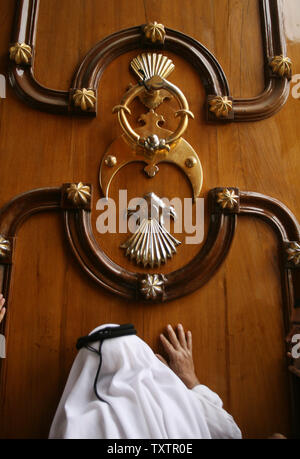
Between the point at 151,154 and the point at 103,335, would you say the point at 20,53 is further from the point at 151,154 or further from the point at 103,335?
the point at 103,335

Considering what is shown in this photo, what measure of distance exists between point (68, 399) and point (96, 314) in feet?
0.98

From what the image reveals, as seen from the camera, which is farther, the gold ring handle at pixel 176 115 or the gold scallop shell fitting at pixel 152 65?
the gold scallop shell fitting at pixel 152 65

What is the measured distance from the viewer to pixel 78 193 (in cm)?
115

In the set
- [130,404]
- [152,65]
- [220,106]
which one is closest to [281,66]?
[220,106]

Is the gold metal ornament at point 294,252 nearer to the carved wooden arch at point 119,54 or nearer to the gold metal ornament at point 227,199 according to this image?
the gold metal ornament at point 227,199

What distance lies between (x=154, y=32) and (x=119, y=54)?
0.45 feet

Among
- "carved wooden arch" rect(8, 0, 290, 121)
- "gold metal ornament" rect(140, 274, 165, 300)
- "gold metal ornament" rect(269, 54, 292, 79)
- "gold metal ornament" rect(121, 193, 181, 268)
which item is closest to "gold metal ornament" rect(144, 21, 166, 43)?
"carved wooden arch" rect(8, 0, 290, 121)

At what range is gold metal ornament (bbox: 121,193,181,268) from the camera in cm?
116

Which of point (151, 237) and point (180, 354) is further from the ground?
point (151, 237)

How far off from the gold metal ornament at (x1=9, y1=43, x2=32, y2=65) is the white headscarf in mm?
930

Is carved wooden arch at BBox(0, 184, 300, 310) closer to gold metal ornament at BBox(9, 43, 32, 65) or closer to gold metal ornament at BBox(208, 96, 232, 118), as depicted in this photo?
gold metal ornament at BBox(208, 96, 232, 118)

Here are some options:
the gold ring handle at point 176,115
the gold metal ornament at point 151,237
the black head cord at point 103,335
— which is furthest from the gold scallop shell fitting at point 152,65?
the black head cord at point 103,335

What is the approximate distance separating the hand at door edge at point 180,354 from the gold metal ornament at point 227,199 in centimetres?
39

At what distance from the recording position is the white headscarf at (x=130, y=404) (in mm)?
780
